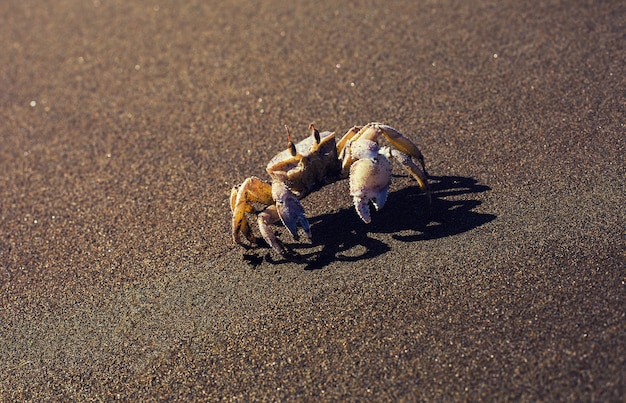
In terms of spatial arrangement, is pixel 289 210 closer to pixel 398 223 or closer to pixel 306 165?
pixel 306 165

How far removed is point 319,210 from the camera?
221 inches

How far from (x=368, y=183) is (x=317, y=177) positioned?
0.54m

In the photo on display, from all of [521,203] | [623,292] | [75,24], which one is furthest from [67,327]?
[75,24]

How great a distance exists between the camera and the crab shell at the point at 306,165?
520 cm

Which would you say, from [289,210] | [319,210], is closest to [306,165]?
[289,210]

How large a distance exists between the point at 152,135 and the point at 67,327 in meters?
2.26

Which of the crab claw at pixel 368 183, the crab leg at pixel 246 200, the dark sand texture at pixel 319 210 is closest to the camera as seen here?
the dark sand texture at pixel 319 210

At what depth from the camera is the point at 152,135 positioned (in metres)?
6.83

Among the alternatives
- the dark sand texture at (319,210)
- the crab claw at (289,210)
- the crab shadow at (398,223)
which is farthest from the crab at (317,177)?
the dark sand texture at (319,210)

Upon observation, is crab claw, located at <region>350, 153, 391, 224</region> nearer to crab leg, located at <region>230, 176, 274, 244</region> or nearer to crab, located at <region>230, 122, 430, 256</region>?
crab, located at <region>230, 122, 430, 256</region>

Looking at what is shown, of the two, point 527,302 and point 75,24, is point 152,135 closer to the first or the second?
point 75,24

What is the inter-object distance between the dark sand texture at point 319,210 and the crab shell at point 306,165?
14.6 inches

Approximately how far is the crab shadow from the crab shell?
36 cm

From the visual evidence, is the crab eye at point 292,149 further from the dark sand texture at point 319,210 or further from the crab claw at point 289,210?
the dark sand texture at point 319,210
